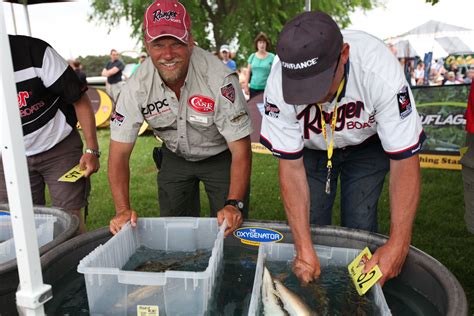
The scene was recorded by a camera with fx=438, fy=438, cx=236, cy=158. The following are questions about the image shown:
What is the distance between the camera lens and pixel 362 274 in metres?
1.80

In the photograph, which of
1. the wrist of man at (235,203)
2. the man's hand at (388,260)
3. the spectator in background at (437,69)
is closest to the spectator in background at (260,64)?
the spectator in background at (437,69)

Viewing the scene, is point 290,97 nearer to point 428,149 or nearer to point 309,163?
point 309,163

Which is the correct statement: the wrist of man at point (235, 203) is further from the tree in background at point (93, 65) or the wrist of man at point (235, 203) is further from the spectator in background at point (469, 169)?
the tree in background at point (93, 65)

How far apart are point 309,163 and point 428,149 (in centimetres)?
417

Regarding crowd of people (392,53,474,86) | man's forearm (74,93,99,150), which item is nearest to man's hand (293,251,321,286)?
man's forearm (74,93,99,150)

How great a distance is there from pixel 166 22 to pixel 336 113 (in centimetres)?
101

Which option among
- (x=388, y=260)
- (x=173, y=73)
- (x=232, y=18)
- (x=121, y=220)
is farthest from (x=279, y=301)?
(x=232, y=18)

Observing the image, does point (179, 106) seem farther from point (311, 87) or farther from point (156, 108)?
point (311, 87)

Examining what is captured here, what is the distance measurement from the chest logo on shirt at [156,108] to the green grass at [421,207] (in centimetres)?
216

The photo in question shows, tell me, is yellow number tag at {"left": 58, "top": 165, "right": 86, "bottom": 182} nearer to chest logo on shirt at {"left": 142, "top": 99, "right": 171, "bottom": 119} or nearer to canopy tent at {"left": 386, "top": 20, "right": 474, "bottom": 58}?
chest logo on shirt at {"left": 142, "top": 99, "right": 171, "bottom": 119}

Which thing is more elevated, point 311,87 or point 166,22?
point 166,22

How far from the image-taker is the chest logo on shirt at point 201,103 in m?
2.49

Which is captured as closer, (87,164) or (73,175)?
(73,175)

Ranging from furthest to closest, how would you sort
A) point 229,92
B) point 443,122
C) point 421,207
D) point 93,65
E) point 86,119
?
point 93,65, point 443,122, point 421,207, point 86,119, point 229,92
